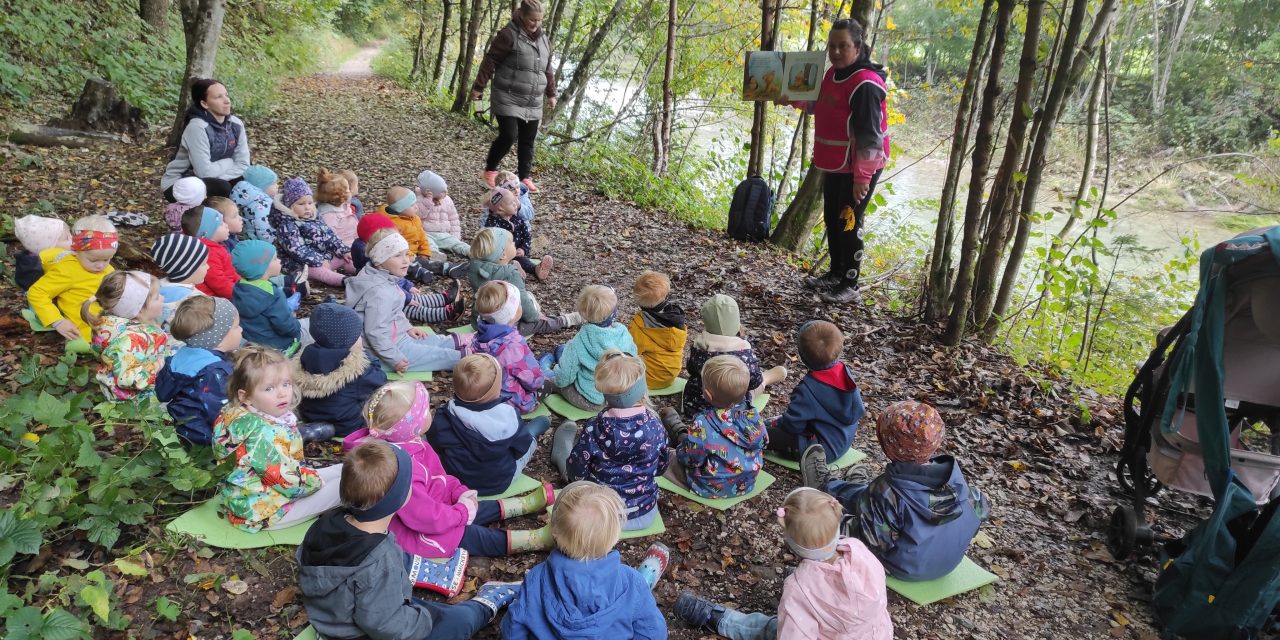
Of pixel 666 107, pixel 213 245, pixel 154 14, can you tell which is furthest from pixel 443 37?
pixel 213 245

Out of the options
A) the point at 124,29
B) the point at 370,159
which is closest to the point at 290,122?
the point at 370,159

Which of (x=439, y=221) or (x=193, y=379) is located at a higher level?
(x=439, y=221)

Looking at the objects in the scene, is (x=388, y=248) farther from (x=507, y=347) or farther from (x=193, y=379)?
(x=193, y=379)

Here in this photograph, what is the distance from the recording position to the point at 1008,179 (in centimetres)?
578

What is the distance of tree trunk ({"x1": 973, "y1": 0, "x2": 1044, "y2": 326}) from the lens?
17.3 ft

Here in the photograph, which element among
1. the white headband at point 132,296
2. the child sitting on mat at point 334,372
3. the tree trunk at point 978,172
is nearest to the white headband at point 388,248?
the child sitting on mat at point 334,372

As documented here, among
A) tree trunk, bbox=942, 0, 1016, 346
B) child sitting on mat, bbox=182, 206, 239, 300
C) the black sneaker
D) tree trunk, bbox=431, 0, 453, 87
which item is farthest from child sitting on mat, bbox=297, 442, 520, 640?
tree trunk, bbox=431, 0, 453, 87

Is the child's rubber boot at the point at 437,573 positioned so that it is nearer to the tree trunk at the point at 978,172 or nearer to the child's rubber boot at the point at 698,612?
the child's rubber boot at the point at 698,612

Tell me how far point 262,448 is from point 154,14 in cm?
1467

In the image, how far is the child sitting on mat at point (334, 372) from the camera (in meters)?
3.84

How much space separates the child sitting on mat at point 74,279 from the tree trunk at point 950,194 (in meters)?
6.51

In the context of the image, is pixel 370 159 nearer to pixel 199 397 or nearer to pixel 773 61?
pixel 773 61

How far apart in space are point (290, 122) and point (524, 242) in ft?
24.2

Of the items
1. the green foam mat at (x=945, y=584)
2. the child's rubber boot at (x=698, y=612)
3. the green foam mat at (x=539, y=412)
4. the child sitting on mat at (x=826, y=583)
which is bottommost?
the green foam mat at (x=945, y=584)
